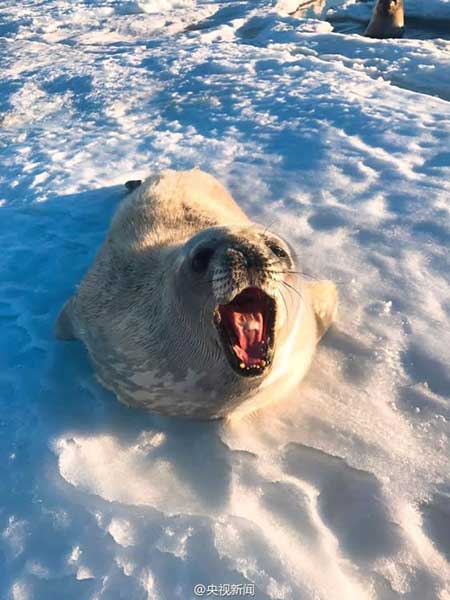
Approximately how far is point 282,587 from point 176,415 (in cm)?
91

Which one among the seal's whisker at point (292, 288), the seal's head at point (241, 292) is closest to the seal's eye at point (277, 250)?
the seal's head at point (241, 292)

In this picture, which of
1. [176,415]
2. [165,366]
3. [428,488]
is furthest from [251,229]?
[428,488]

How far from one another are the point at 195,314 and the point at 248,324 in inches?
10.9

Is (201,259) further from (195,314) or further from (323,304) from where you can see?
(323,304)

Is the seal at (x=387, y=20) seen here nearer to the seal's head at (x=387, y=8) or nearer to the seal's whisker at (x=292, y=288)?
the seal's head at (x=387, y=8)

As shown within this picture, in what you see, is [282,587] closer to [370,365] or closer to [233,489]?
[233,489]

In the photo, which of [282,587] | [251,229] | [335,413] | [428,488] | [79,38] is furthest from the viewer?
[79,38]

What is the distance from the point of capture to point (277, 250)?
2322 millimetres

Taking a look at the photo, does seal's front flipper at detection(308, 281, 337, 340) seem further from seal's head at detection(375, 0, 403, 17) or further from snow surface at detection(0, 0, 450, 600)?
seal's head at detection(375, 0, 403, 17)

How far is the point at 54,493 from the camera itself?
229 cm

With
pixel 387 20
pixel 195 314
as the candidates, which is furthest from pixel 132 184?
pixel 387 20

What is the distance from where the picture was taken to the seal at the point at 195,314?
2.12 m

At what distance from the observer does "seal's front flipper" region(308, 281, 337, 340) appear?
2.98 meters

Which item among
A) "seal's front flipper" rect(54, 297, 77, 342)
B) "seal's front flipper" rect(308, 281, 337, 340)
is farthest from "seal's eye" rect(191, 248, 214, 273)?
"seal's front flipper" rect(54, 297, 77, 342)
